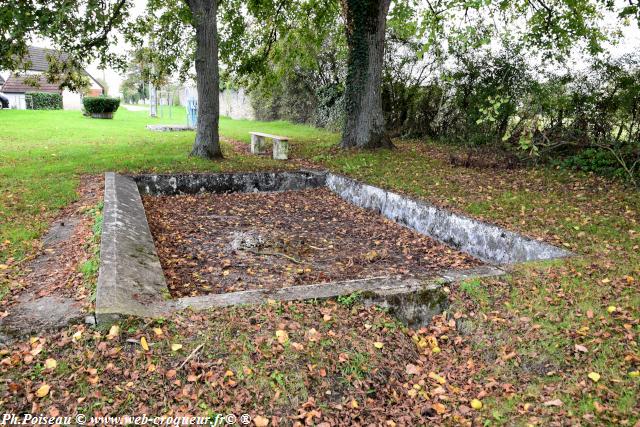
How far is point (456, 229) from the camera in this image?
6590 millimetres

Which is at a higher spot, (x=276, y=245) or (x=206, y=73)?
(x=206, y=73)

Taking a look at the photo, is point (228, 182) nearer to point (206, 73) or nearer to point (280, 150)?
point (280, 150)

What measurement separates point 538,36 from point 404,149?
439 centimetres

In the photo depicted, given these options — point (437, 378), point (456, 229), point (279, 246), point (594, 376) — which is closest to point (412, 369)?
point (437, 378)

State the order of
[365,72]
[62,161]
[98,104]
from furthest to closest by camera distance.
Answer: [98,104] → [365,72] → [62,161]

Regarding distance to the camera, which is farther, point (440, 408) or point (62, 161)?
point (62, 161)

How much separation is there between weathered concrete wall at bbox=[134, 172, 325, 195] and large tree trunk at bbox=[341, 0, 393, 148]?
9.02ft

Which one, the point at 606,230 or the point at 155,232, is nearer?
the point at 606,230

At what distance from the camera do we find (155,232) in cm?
672

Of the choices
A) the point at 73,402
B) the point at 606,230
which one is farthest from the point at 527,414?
the point at 606,230

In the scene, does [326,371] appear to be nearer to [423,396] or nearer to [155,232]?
[423,396]

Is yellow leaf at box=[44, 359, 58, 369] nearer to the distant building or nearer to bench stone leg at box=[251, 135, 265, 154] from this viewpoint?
bench stone leg at box=[251, 135, 265, 154]

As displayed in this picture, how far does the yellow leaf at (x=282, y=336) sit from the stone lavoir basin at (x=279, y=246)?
490 millimetres

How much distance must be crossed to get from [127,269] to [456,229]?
14.9 feet
